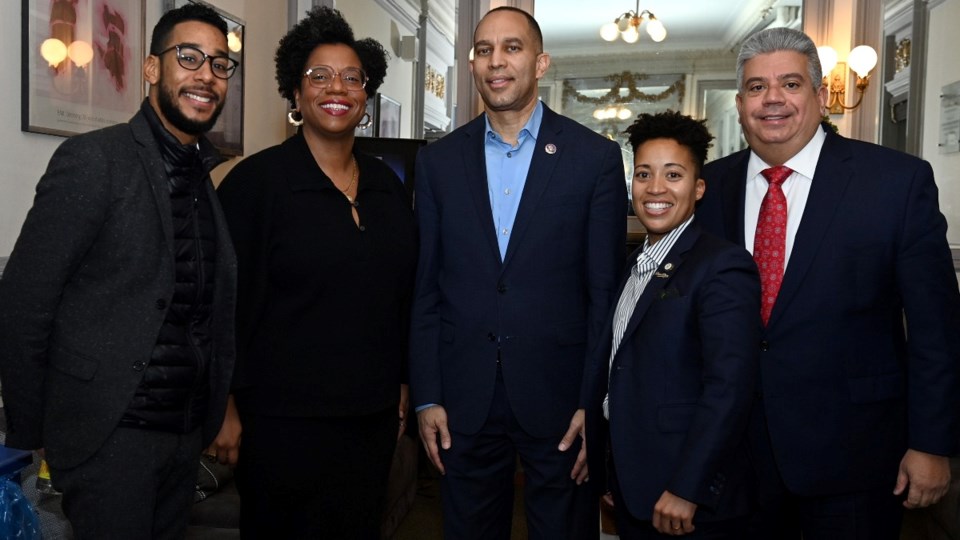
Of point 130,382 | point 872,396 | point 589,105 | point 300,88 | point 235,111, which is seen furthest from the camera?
point 589,105

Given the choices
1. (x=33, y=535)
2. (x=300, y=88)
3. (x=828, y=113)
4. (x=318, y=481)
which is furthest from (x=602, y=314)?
(x=828, y=113)

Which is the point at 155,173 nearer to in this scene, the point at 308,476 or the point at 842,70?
the point at 308,476

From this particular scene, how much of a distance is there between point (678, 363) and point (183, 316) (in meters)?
1.03

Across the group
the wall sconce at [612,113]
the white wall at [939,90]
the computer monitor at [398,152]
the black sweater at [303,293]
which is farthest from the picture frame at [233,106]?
the white wall at [939,90]

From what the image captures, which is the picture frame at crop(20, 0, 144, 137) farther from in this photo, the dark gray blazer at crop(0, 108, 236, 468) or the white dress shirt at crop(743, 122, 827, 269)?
the white dress shirt at crop(743, 122, 827, 269)

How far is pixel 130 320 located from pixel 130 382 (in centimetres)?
12

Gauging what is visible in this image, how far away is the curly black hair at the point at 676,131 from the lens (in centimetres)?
174

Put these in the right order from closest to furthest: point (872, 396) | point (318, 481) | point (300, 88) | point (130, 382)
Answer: point (130, 382) < point (872, 396) < point (318, 481) < point (300, 88)

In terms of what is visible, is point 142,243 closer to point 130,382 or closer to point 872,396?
point 130,382

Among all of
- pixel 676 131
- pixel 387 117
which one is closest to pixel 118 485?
pixel 676 131

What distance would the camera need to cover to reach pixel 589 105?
19.8 ft

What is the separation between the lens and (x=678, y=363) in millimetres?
1591

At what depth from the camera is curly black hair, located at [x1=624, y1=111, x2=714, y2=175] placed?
1.74 m

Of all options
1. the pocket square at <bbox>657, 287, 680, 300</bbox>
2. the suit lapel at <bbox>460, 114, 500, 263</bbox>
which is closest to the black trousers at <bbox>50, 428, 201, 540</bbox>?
the suit lapel at <bbox>460, 114, 500, 263</bbox>
